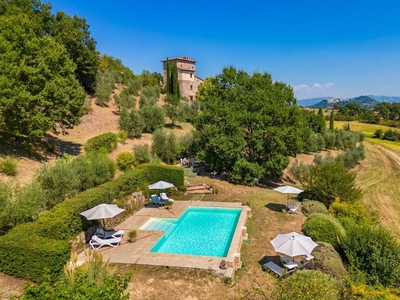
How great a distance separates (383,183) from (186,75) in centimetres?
5354

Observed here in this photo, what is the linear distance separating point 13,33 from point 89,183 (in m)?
12.9

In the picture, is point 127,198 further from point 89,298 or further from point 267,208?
point 89,298

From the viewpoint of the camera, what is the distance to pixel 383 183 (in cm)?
3444

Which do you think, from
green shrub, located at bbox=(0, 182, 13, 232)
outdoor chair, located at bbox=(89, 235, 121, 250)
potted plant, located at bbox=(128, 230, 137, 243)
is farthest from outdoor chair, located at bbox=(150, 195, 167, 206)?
green shrub, located at bbox=(0, 182, 13, 232)

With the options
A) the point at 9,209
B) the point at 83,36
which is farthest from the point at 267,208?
the point at 83,36

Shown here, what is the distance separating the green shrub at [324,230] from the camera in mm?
13461

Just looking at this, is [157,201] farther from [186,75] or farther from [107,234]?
[186,75]

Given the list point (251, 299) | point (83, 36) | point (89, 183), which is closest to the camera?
point (251, 299)

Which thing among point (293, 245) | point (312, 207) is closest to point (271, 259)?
point (293, 245)

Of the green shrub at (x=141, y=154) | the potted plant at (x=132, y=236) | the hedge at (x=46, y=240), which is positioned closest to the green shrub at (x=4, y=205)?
the hedge at (x=46, y=240)

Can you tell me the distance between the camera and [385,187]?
107 feet

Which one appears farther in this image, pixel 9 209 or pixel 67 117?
pixel 67 117

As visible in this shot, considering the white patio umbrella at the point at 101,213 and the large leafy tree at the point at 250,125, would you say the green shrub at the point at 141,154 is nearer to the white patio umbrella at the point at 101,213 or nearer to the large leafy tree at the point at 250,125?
the large leafy tree at the point at 250,125

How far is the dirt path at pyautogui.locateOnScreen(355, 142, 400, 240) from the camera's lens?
80.4 feet
